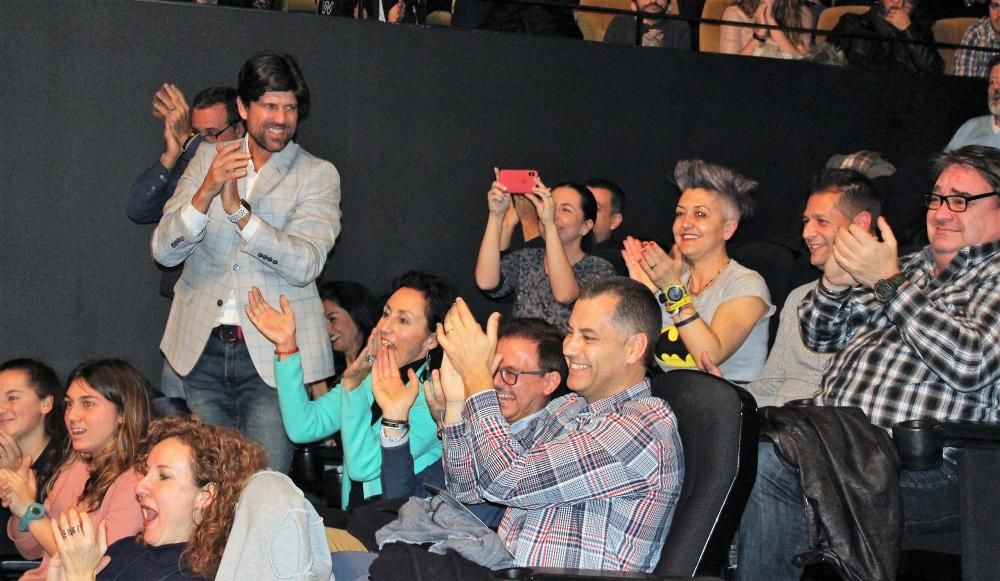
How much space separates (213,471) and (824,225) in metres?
2.00

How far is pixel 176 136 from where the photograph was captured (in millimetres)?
4492

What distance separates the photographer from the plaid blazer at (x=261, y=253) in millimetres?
3826

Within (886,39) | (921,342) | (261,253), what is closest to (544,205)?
(261,253)

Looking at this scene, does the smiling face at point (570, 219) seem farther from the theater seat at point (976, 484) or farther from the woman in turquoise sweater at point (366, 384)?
the theater seat at point (976, 484)

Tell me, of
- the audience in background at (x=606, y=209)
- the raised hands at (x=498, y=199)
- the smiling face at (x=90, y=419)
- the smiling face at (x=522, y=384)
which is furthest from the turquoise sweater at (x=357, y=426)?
the audience in background at (x=606, y=209)

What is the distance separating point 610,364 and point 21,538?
5.74 ft

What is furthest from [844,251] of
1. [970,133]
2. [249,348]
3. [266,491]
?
[970,133]

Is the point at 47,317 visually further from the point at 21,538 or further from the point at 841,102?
the point at 841,102

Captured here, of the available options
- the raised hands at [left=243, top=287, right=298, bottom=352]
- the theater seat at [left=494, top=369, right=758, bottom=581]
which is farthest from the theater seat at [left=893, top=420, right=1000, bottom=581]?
the raised hands at [left=243, top=287, right=298, bottom=352]

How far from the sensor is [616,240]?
17.9 ft

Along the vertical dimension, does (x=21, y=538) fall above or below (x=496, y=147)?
below

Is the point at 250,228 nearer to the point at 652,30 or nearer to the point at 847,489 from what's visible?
the point at 847,489

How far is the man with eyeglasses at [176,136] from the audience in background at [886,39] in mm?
2974

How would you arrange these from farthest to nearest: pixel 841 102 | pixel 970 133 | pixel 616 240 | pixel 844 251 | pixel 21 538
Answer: pixel 841 102, pixel 616 240, pixel 970 133, pixel 21 538, pixel 844 251
